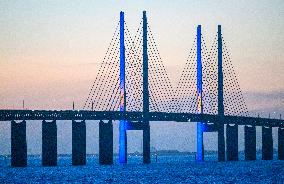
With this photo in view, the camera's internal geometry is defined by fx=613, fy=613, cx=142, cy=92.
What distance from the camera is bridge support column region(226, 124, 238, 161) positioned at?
3051 inches

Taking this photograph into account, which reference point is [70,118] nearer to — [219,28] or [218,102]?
[218,102]

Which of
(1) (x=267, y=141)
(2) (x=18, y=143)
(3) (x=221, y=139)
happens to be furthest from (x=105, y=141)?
(1) (x=267, y=141)

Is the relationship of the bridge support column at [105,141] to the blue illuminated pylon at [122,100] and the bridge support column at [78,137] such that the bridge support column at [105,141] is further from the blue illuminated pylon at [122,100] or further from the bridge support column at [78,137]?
the blue illuminated pylon at [122,100]

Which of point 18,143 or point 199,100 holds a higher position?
point 199,100

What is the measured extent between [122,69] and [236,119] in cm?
2233

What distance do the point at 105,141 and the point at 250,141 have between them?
29.3m

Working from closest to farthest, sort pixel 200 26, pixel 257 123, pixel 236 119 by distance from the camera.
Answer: pixel 200 26
pixel 236 119
pixel 257 123

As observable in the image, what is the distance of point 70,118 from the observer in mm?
61156

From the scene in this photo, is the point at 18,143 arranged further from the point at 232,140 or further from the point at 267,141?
the point at 267,141

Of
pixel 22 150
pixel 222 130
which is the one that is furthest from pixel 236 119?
pixel 22 150

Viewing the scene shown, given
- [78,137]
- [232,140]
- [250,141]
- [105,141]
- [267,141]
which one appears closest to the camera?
[78,137]

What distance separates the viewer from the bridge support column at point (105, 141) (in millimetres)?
61531

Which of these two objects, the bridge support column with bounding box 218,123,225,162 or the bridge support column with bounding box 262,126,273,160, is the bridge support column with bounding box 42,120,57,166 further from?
the bridge support column with bounding box 262,126,273,160

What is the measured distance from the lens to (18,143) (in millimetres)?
59188
